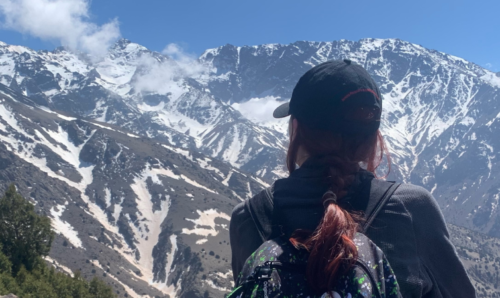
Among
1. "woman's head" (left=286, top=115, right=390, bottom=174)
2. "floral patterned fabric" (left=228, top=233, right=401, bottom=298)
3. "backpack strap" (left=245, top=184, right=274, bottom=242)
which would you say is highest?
"woman's head" (left=286, top=115, right=390, bottom=174)

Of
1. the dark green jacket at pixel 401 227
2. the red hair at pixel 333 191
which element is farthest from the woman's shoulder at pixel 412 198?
the red hair at pixel 333 191

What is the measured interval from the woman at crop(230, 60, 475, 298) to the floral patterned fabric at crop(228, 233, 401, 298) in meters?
0.13

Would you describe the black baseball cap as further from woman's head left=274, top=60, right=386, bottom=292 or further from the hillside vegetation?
the hillside vegetation

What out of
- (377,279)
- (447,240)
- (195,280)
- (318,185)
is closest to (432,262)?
(447,240)

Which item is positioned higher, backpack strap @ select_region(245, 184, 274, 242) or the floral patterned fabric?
backpack strap @ select_region(245, 184, 274, 242)

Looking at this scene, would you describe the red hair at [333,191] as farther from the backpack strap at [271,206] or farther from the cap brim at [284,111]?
the cap brim at [284,111]

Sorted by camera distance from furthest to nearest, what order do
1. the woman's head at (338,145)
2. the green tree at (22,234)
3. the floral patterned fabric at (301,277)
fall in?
the green tree at (22,234) → the woman's head at (338,145) → the floral patterned fabric at (301,277)

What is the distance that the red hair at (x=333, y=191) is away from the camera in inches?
140

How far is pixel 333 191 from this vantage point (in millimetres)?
4191

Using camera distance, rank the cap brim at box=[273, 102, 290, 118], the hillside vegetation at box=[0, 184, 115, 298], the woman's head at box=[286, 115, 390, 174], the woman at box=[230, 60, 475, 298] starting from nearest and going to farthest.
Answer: the woman at box=[230, 60, 475, 298], the woman's head at box=[286, 115, 390, 174], the cap brim at box=[273, 102, 290, 118], the hillside vegetation at box=[0, 184, 115, 298]

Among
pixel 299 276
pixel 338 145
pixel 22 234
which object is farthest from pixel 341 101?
pixel 22 234

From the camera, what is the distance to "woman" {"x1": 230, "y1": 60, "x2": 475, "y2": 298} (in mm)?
3988

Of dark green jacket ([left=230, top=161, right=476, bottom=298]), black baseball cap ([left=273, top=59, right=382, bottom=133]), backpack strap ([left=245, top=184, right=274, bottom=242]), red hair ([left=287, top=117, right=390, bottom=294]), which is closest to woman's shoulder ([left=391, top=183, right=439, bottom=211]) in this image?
dark green jacket ([left=230, top=161, right=476, bottom=298])

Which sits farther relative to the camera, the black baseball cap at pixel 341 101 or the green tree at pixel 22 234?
the green tree at pixel 22 234
